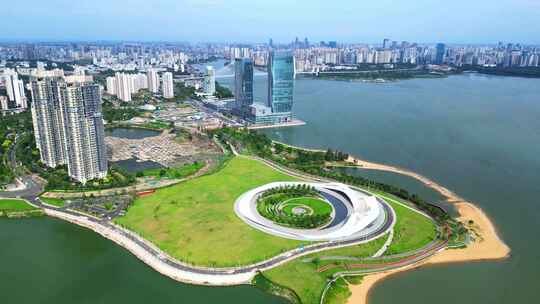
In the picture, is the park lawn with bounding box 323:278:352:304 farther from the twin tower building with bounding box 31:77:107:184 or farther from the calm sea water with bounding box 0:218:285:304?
the twin tower building with bounding box 31:77:107:184

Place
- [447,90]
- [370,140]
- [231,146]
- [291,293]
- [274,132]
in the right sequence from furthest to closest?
[447,90], [274,132], [370,140], [231,146], [291,293]

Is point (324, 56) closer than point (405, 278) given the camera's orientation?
No

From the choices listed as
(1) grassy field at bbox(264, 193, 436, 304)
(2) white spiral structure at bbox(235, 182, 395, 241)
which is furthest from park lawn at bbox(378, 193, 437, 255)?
(2) white spiral structure at bbox(235, 182, 395, 241)

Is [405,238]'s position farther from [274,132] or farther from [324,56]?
[324,56]

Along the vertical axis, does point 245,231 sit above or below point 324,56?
below

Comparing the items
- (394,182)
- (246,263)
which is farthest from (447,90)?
(246,263)

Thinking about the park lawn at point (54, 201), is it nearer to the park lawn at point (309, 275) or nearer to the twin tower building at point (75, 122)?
the twin tower building at point (75, 122)

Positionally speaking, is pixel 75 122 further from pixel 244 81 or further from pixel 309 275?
pixel 244 81
